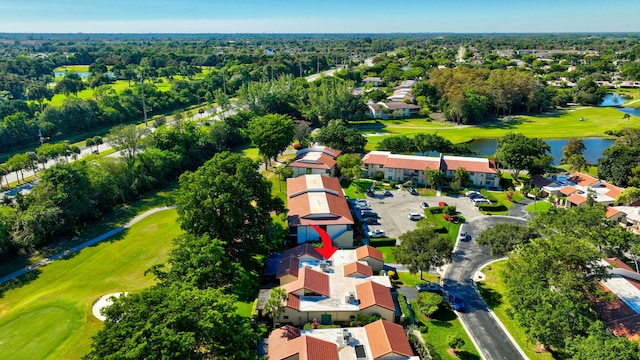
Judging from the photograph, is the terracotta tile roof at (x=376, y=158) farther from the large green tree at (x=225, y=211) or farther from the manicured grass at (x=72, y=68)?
the manicured grass at (x=72, y=68)

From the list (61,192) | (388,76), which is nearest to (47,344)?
(61,192)

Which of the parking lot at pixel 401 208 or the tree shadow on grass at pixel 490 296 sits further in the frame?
the parking lot at pixel 401 208

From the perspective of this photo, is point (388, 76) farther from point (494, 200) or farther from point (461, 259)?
point (461, 259)

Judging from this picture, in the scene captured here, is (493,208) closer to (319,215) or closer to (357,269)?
(319,215)

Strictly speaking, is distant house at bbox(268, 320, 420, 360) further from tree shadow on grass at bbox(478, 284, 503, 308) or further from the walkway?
the walkway

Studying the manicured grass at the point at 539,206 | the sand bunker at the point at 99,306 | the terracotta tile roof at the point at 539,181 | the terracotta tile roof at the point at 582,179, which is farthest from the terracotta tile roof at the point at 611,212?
the sand bunker at the point at 99,306

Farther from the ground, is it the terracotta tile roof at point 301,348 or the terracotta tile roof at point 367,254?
the terracotta tile roof at point 367,254
